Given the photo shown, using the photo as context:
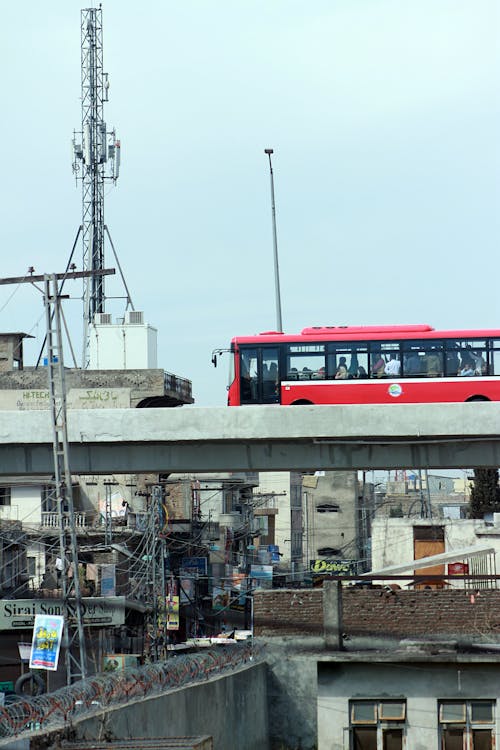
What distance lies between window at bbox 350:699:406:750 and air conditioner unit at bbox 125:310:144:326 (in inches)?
2253

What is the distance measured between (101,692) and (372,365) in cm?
2253

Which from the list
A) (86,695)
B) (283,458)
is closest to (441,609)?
(283,458)

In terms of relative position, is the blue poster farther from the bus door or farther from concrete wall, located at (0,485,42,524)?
concrete wall, located at (0,485,42,524)

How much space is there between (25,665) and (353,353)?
59.1ft

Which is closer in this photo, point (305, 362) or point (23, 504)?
point (305, 362)

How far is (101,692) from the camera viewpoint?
17.9 m

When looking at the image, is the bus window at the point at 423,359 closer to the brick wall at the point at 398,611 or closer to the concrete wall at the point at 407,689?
the brick wall at the point at 398,611

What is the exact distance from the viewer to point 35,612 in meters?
44.3

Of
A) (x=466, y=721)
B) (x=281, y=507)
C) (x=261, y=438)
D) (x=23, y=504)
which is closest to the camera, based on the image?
(x=466, y=721)

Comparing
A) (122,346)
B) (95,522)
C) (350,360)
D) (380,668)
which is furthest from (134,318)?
(380,668)

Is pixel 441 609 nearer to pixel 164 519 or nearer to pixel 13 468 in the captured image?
pixel 13 468

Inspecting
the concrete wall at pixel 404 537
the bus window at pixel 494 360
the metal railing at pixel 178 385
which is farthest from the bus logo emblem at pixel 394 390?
the metal railing at pixel 178 385

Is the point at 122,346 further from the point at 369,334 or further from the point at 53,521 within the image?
the point at 369,334

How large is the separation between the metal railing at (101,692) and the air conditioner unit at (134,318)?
5741 cm
